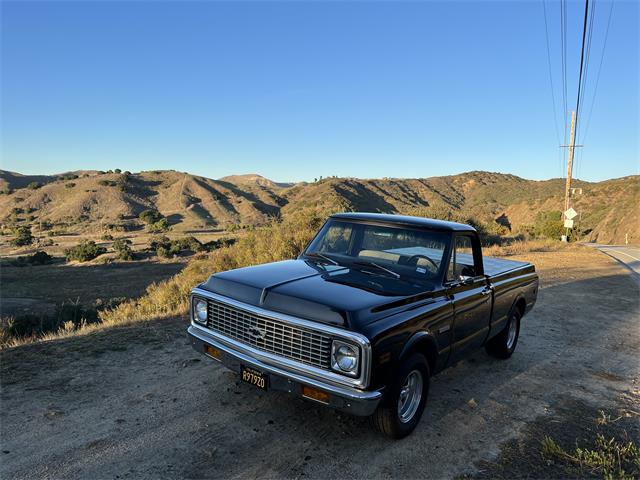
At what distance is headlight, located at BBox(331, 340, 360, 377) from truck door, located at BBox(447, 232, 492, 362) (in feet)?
5.20

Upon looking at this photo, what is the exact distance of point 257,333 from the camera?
375 cm

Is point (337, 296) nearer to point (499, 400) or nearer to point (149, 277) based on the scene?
point (499, 400)

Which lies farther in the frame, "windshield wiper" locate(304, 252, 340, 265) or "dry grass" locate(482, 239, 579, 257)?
"dry grass" locate(482, 239, 579, 257)

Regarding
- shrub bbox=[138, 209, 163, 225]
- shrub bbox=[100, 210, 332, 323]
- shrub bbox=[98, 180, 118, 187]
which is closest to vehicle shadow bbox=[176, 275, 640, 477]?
shrub bbox=[100, 210, 332, 323]

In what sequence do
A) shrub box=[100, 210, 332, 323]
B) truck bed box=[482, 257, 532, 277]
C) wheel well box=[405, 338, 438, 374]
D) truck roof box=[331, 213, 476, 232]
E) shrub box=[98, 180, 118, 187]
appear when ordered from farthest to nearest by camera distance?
1. shrub box=[98, 180, 118, 187]
2. shrub box=[100, 210, 332, 323]
3. truck bed box=[482, 257, 532, 277]
4. truck roof box=[331, 213, 476, 232]
5. wheel well box=[405, 338, 438, 374]

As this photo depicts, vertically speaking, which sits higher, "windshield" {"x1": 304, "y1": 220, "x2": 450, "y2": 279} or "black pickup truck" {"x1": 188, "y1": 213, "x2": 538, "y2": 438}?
"windshield" {"x1": 304, "y1": 220, "x2": 450, "y2": 279}

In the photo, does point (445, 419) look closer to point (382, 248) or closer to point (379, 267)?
point (379, 267)

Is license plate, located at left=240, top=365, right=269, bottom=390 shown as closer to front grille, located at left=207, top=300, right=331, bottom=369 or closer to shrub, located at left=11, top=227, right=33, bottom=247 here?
front grille, located at left=207, top=300, right=331, bottom=369

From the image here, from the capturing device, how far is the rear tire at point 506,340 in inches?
239

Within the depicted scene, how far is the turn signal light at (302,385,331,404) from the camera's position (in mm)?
3364

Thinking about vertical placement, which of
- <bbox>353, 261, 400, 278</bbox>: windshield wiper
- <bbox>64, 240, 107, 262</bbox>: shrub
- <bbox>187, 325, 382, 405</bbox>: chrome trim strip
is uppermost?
<bbox>353, 261, 400, 278</bbox>: windshield wiper

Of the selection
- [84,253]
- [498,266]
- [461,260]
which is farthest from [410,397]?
[84,253]

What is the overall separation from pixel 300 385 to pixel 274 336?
1.50 ft

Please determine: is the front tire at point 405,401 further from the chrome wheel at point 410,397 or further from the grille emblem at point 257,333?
the grille emblem at point 257,333
